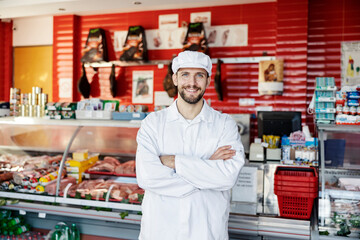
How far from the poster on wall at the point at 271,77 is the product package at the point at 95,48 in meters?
3.03

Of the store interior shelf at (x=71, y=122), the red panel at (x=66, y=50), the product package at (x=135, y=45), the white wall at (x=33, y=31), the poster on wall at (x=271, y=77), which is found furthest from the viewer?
the white wall at (x=33, y=31)

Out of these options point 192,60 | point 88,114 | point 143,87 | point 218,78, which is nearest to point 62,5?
point 143,87

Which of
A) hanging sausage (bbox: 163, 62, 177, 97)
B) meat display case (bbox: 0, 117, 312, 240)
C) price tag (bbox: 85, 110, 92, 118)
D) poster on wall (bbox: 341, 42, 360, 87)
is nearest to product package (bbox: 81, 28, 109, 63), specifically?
hanging sausage (bbox: 163, 62, 177, 97)

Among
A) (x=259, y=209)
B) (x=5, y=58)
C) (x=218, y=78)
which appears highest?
(x=5, y=58)

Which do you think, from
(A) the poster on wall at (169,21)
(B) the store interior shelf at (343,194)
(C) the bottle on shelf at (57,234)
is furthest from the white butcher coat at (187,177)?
(A) the poster on wall at (169,21)

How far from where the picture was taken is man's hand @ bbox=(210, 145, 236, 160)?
2.17m

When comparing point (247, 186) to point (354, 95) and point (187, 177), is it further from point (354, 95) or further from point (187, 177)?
point (354, 95)

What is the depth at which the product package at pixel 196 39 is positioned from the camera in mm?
6059

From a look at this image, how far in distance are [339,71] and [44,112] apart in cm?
473

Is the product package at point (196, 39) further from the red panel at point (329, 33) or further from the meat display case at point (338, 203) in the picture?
the meat display case at point (338, 203)

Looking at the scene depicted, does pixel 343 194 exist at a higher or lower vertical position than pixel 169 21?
lower

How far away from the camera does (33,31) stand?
7.48 m

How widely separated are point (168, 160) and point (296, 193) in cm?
123

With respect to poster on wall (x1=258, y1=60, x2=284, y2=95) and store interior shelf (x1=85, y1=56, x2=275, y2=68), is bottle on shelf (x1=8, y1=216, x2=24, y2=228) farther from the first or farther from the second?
poster on wall (x1=258, y1=60, x2=284, y2=95)
